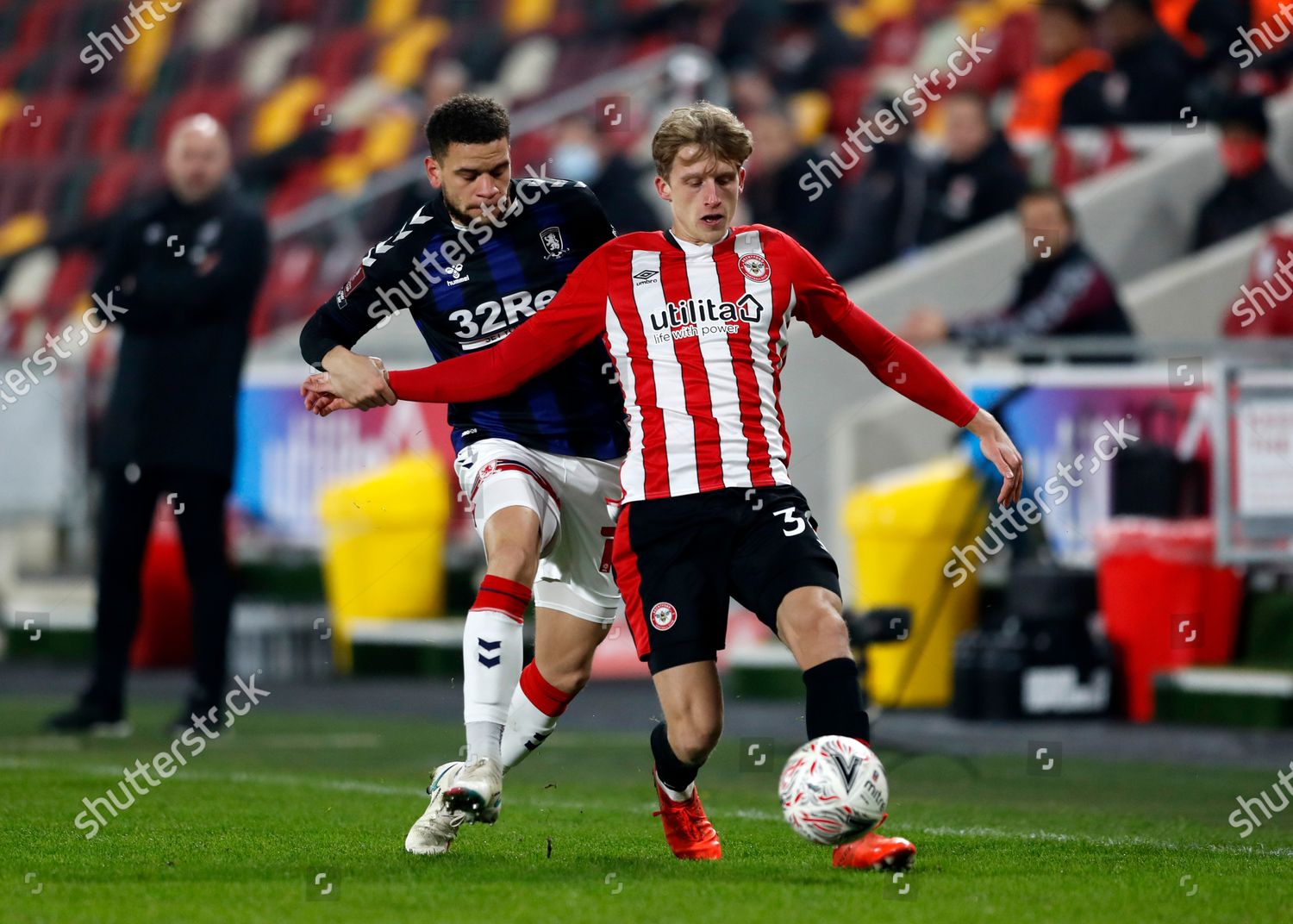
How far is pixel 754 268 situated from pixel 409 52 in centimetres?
1492

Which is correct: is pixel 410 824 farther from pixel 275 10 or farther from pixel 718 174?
pixel 275 10

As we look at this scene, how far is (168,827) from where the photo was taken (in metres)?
5.50

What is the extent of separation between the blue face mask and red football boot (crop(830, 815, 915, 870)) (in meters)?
9.04

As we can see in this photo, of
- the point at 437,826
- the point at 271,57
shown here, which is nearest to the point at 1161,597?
the point at 437,826

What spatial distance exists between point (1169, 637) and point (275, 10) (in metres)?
14.7

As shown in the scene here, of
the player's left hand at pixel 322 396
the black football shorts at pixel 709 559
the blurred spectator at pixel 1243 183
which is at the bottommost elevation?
the black football shorts at pixel 709 559

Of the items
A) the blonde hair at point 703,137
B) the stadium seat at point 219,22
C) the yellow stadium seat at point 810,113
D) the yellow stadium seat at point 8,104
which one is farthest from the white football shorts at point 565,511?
the yellow stadium seat at point 8,104

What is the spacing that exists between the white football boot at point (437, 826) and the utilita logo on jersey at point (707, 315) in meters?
1.14

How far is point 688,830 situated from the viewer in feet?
16.4

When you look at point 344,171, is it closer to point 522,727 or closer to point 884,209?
point 884,209

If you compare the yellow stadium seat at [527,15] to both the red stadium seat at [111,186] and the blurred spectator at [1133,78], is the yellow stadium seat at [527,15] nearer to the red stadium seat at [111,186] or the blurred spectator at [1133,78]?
the red stadium seat at [111,186]

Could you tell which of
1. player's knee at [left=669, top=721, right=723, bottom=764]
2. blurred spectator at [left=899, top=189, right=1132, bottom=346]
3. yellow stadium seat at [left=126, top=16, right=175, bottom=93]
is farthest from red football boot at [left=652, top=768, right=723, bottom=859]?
yellow stadium seat at [left=126, top=16, right=175, bottom=93]

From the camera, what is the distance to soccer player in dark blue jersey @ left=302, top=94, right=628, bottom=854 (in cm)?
517

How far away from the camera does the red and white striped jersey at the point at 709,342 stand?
4.77 metres
